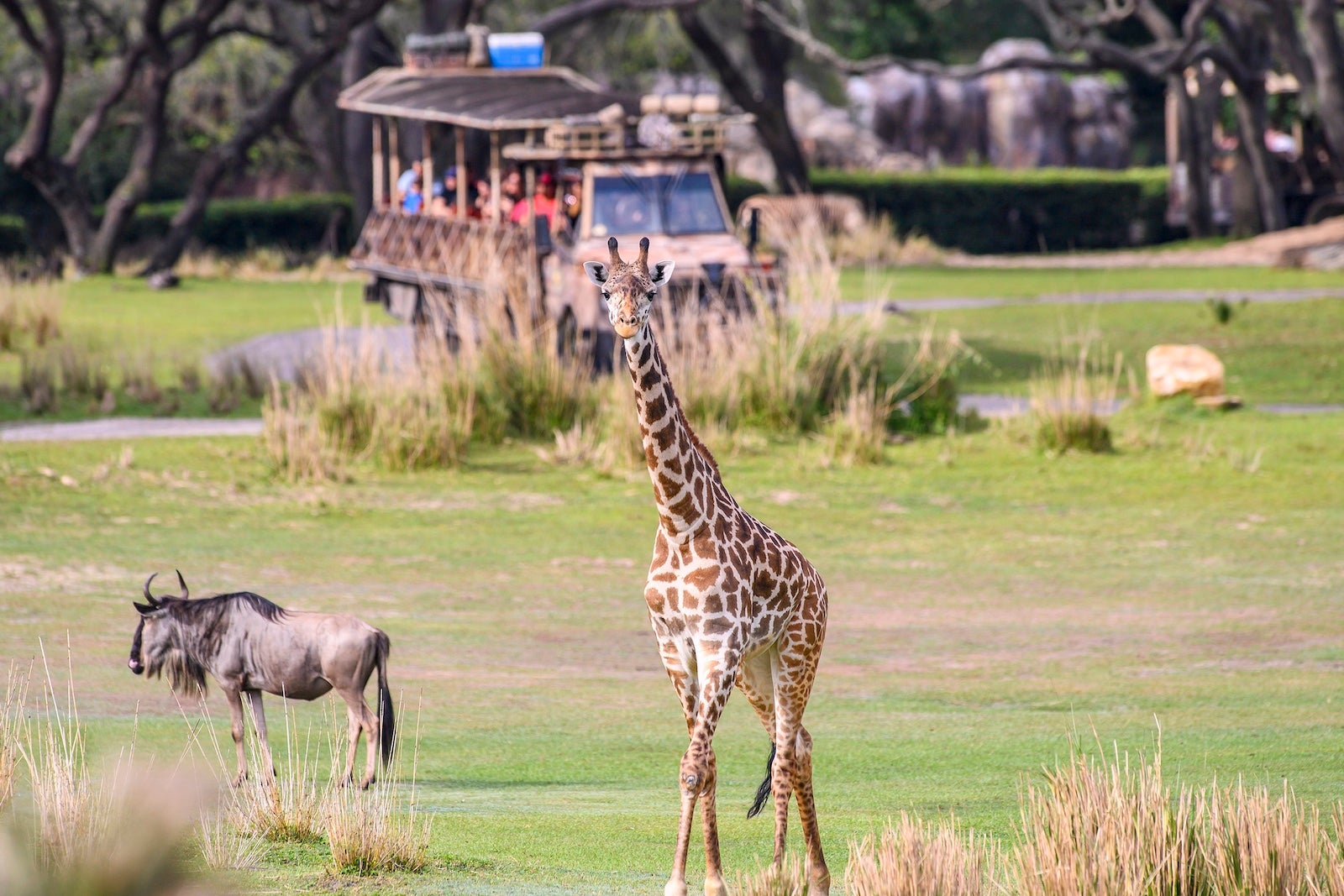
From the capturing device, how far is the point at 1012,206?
149 feet

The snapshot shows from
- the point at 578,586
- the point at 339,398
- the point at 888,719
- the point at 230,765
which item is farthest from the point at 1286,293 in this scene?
the point at 230,765

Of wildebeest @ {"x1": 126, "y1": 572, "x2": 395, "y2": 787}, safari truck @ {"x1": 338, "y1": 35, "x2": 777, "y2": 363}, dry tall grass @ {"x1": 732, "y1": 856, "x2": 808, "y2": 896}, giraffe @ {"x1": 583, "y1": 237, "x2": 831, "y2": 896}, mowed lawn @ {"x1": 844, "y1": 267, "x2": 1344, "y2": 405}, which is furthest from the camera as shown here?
mowed lawn @ {"x1": 844, "y1": 267, "x2": 1344, "y2": 405}

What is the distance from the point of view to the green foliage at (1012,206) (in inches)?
1768

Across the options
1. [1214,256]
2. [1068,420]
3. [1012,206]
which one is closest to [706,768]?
[1068,420]

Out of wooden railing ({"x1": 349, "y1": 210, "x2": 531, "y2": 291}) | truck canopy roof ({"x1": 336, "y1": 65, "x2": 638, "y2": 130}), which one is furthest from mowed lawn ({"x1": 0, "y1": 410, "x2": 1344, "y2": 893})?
truck canopy roof ({"x1": 336, "y1": 65, "x2": 638, "y2": 130})

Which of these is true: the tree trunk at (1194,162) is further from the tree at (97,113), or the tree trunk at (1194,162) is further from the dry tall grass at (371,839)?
the dry tall grass at (371,839)

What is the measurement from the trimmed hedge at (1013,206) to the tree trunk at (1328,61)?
A: 11.3 meters

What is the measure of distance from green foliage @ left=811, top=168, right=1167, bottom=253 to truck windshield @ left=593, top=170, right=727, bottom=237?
24666 mm

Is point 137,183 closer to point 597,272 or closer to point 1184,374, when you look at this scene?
point 1184,374

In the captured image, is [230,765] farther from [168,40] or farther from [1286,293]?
[168,40]

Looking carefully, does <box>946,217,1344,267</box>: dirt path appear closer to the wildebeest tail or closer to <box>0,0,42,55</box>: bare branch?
<box>0,0,42,55</box>: bare branch

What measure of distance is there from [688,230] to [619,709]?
1114 centimetres

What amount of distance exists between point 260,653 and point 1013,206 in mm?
40627

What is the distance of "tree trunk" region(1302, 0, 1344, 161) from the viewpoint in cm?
3178
